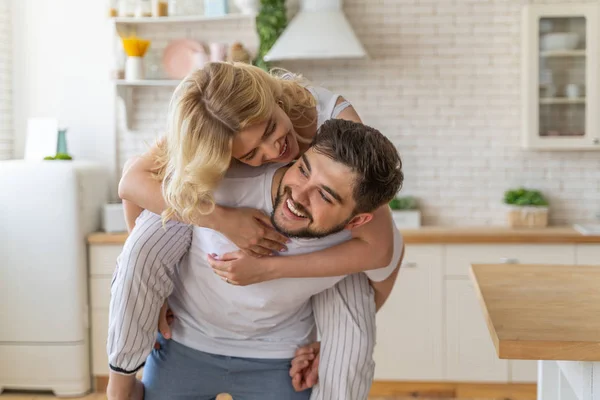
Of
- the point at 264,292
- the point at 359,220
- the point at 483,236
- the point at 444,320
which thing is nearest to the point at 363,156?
the point at 359,220

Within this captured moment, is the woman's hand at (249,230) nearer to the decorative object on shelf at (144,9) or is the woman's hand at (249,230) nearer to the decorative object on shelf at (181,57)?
the decorative object on shelf at (181,57)

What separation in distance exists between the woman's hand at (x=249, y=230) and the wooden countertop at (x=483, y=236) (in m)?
2.42

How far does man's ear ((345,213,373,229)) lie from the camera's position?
193 centimetres

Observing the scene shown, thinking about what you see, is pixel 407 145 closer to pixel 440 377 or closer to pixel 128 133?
pixel 440 377

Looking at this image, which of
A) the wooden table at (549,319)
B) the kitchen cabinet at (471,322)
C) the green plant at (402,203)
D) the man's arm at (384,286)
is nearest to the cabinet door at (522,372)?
the kitchen cabinet at (471,322)

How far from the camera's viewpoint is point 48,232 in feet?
14.6

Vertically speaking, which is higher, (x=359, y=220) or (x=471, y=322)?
(x=359, y=220)

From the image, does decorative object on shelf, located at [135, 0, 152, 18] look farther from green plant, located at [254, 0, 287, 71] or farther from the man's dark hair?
the man's dark hair

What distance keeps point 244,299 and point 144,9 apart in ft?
10.3

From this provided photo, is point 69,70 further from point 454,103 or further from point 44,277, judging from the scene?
point 454,103

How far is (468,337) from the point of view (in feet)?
14.4

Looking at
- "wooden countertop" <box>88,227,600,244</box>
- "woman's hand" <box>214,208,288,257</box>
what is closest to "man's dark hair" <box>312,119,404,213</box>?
"woman's hand" <box>214,208,288,257</box>

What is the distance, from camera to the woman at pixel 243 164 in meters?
1.89

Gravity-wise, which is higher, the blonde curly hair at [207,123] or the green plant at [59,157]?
the blonde curly hair at [207,123]
